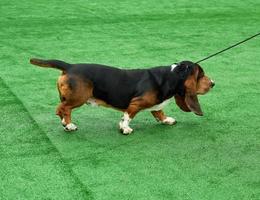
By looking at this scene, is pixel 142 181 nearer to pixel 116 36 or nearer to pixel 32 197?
pixel 32 197

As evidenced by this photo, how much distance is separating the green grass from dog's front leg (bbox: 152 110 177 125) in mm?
60

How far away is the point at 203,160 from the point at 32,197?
126 centimetres

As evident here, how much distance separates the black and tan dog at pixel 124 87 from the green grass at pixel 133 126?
231 millimetres

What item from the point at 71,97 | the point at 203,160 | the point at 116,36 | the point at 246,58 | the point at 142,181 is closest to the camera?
the point at 142,181

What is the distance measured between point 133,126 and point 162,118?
0.81ft

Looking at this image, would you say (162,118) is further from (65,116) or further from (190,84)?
(65,116)

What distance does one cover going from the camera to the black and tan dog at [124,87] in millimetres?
4188

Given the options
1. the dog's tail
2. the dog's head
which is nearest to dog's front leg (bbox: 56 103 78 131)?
the dog's tail

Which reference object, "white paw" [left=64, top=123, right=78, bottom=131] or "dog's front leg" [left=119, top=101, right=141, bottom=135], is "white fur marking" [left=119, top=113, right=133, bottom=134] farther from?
"white paw" [left=64, top=123, right=78, bottom=131]

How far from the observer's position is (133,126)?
4.54 metres

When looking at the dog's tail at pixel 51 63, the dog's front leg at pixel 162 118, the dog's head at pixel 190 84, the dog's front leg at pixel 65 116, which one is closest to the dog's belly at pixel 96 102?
the dog's front leg at pixel 65 116

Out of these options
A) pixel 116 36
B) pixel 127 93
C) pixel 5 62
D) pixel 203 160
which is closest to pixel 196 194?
pixel 203 160

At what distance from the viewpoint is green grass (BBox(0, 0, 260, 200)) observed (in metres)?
→ 3.47

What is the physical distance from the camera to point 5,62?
621cm
